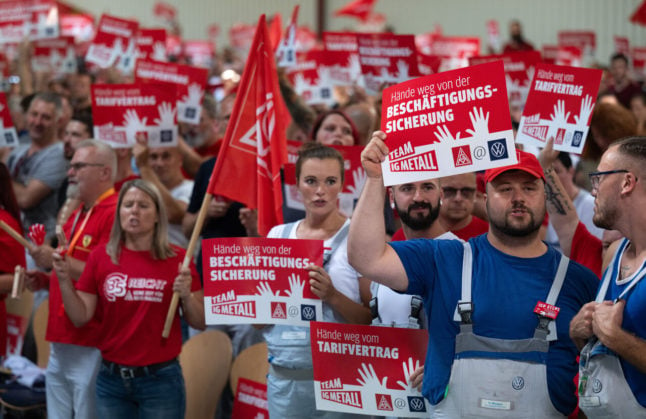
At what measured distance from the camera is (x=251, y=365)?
18.1 ft

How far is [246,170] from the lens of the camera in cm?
509

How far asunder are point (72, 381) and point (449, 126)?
293 centimetres

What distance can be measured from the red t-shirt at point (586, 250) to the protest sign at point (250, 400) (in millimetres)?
2037

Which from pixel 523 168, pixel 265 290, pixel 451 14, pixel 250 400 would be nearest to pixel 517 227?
pixel 523 168

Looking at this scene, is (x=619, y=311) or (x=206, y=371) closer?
(x=619, y=311)

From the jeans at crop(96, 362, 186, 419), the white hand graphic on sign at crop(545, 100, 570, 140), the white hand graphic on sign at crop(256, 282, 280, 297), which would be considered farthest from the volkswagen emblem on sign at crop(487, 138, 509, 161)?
the jeans at crop(96, 362, 186, 419)

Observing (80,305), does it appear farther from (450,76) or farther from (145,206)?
(450,76)

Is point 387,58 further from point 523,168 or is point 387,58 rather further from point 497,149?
point 497,149

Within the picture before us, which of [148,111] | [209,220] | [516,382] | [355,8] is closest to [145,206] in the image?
[209,220]

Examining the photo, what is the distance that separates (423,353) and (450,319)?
50cm

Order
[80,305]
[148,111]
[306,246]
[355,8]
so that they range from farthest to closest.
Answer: [355,8]
[148,111]
[80,305]
[306,246]

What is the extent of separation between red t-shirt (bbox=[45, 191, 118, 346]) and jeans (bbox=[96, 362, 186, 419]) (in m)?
0.34

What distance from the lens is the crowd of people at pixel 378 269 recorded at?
3.30 metres

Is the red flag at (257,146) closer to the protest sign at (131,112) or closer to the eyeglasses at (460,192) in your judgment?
the eyeglasses at (460,192)
